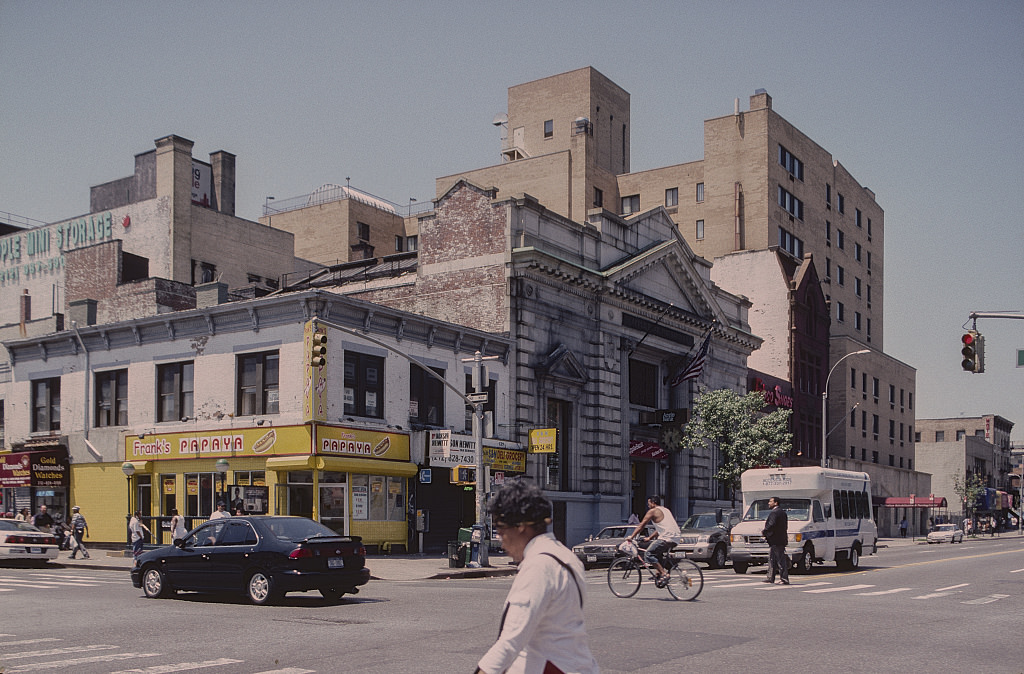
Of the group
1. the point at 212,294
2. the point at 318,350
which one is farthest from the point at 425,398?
the point at 318,350

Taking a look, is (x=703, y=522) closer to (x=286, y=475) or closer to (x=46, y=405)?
(x=286, y=475)

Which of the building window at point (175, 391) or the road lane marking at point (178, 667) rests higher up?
the building window at point (175, 391)

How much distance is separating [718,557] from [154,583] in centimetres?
1756

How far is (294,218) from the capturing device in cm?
7231

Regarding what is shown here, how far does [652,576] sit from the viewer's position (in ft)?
62.3

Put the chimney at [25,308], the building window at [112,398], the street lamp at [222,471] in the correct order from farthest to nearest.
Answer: the chimney at [25,308] → the building window at [112,398] → the street lamp at [222,471]

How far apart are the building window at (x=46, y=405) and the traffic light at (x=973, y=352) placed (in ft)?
107

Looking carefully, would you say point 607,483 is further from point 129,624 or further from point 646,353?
point 129,624

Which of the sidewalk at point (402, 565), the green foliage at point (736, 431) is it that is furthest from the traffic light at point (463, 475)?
the green foliage at point (736, 431)

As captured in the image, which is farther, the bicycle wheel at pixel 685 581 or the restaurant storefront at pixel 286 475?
the restaurant storefront at pixel 286 475

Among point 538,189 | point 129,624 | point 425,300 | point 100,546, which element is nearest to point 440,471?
point 425,300

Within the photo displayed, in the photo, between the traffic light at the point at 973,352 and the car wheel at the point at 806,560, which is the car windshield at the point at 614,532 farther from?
the traffic light at the point at 973,352

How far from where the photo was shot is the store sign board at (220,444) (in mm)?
31609

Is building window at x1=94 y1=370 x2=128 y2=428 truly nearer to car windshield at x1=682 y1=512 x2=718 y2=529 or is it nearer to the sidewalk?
the sidewalk
